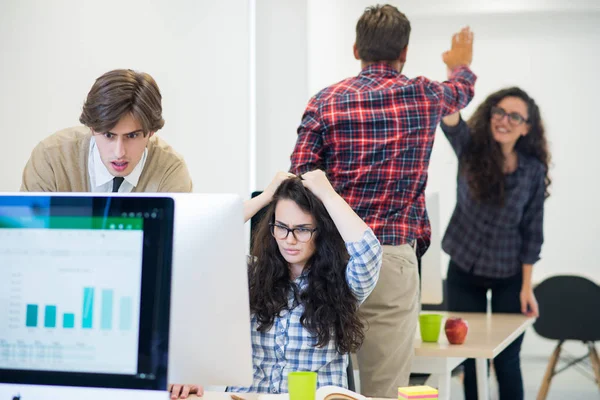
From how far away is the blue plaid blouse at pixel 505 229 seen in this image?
143 inches

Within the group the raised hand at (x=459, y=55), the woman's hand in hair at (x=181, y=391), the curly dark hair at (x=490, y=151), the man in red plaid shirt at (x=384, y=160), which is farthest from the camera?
the curly dark hair at (x=490, y=151)

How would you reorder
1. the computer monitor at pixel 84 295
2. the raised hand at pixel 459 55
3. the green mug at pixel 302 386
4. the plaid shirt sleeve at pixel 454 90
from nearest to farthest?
the computer monitor at pixel 84 295 → the green mug at pixel 302 386 → the plaid shirt sleeve at pixel 454 90 → the raised hand at pixel 459 55

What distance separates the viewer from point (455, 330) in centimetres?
246

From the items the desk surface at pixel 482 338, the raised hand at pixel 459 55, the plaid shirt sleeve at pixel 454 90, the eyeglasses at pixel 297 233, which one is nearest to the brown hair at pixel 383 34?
the plaid shirt sleeve at pixel 454 90

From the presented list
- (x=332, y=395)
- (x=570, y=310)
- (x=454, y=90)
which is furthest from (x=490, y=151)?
(x=332, y=395)

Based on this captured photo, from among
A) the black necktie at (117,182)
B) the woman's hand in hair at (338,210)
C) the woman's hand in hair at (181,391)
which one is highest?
the black necktie at (117,182)

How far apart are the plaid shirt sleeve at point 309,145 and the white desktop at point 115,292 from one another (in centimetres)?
119

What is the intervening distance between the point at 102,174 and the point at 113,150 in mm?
167

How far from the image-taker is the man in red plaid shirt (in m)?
2.32

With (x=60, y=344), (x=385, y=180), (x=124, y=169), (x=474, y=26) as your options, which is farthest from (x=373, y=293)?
(x=474, y=26)

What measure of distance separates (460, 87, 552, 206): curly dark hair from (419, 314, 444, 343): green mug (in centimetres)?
147

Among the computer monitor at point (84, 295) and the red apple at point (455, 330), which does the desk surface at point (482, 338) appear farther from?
the computer monitor at point (84, 295)

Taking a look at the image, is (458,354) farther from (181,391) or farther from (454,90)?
(181,391)

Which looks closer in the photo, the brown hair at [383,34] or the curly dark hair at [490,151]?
the brown hair at [383,34]
